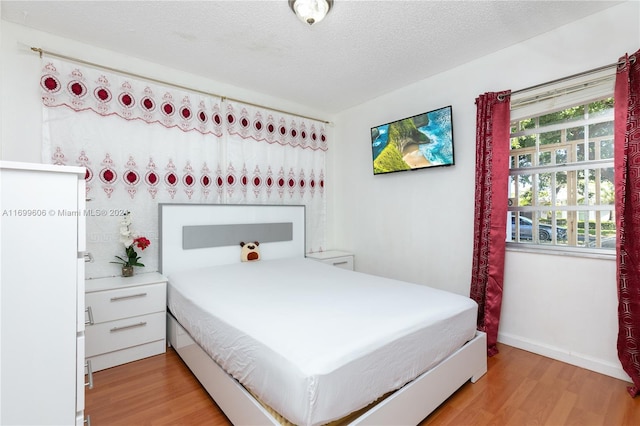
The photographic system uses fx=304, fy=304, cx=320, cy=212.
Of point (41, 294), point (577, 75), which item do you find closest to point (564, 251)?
point (577, 75)

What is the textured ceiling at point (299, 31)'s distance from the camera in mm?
2148

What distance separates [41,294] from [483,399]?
2297mm

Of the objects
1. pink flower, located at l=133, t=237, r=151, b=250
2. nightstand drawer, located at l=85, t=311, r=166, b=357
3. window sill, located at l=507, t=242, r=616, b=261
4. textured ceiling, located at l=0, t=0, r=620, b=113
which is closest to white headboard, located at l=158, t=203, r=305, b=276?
pink flower, located at l=133, t=237, r=151, b=250

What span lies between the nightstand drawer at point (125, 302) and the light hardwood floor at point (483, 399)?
405 mm

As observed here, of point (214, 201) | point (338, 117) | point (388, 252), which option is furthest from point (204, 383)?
point (338, 117)

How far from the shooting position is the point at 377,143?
369 cm

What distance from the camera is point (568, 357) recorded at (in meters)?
2.35

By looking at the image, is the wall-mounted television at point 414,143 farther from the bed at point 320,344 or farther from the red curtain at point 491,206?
the bed at point 320,344

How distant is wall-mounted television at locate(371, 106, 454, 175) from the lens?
3.02 metres

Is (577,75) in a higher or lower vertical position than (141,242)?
higher

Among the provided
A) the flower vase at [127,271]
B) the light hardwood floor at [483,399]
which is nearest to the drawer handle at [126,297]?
the flower vase at [127,271]

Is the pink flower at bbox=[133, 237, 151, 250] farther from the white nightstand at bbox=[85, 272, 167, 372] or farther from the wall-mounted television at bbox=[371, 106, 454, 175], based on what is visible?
the wall-mounted television at bbox=[371, 106, 454, 175]

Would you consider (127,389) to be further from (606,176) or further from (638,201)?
(606,176)

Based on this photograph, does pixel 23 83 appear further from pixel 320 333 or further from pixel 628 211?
pixel 628 211
